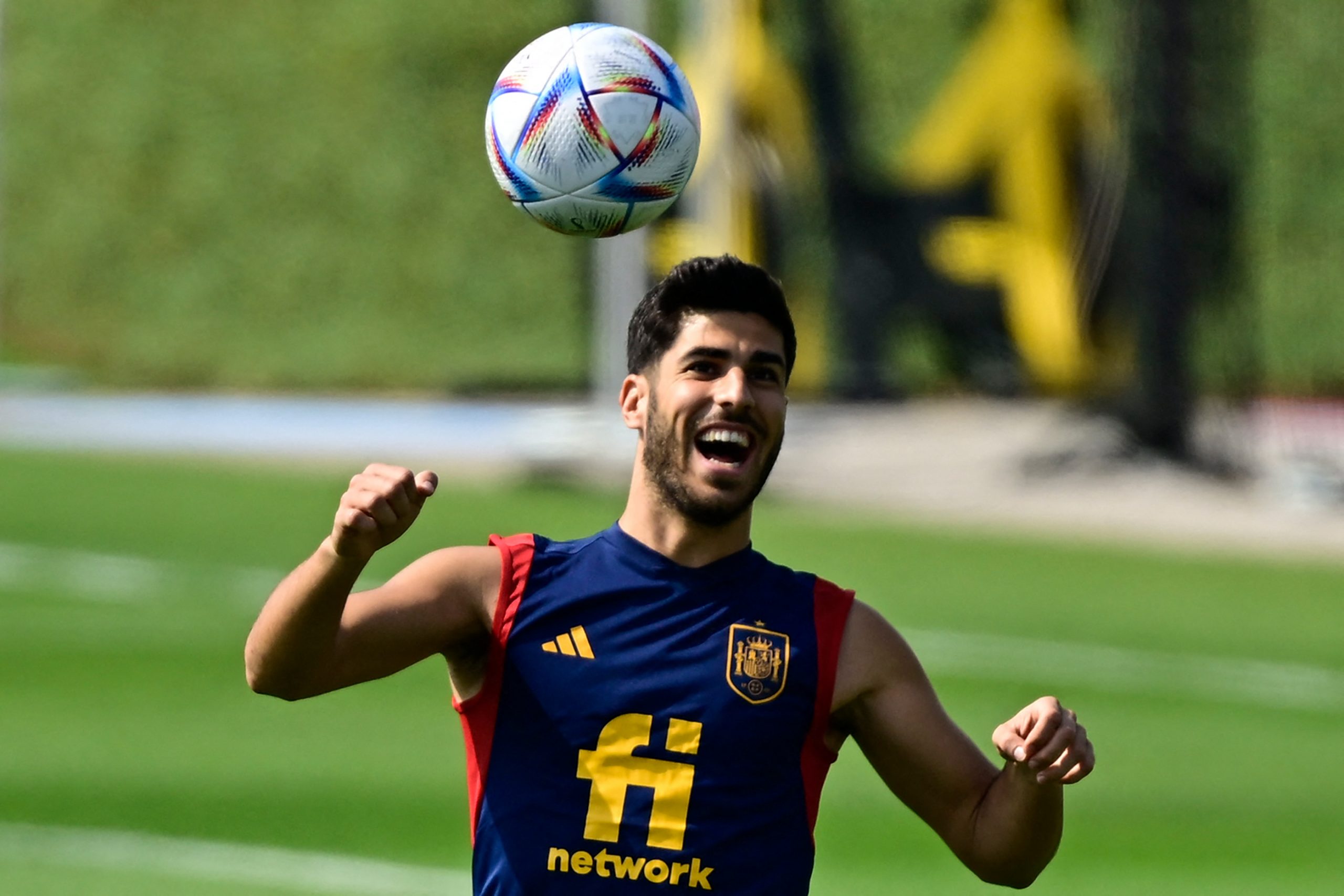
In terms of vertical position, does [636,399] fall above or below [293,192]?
below

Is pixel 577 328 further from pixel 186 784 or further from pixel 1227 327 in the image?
pixel 186 784

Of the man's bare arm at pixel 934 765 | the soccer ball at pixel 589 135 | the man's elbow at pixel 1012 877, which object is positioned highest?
the soccer ball at pixel 589 135

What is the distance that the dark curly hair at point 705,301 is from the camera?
4.42 meters

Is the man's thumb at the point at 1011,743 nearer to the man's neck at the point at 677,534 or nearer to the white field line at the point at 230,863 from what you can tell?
the man's neck at the point at 677,534

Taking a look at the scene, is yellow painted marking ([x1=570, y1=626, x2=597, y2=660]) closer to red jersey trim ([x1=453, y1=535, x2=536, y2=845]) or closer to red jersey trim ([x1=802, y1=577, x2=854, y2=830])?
red jersey trim ([x1=453, y1=535, x2=536, y2=845])

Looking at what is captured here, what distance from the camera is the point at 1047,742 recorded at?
417cm

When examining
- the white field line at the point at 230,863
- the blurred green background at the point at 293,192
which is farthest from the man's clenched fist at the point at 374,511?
the blurred green background at the point at 293,192

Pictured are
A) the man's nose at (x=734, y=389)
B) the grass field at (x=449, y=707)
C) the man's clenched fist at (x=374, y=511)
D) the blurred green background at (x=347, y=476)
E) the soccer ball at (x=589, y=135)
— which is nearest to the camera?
the man's clenched fist at (x=374, y=511)

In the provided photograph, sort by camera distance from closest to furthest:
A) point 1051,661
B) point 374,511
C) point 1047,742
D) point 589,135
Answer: point 374,511 < point 1047,742 < point 589,135 < point 1051,661

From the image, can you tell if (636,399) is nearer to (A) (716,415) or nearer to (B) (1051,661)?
(A) (716,415)

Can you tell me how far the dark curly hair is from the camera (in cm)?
442

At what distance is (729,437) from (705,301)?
30 centimetres

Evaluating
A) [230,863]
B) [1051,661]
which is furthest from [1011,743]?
[1051,661]

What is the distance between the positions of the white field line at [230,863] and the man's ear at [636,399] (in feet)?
15.3
